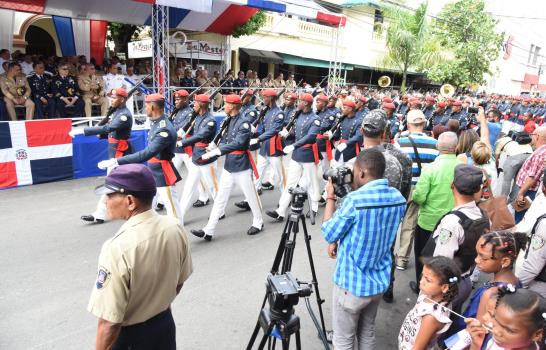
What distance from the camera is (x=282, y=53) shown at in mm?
20438

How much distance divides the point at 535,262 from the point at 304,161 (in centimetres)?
397

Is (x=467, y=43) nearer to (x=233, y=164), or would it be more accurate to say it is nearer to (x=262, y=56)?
(x=262, y=56)

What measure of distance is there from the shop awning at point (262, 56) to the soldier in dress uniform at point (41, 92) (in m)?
11.2

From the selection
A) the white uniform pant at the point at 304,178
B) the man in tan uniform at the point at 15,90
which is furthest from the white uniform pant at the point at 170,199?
the man in tan uniform at the point at 15,90

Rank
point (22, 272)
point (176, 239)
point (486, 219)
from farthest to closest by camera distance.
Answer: point (22, 272), point (486, 219), point (176, 239)

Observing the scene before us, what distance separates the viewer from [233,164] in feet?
17.9

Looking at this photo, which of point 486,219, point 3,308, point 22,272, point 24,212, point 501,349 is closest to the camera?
point 501,349

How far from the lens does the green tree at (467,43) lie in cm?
2152

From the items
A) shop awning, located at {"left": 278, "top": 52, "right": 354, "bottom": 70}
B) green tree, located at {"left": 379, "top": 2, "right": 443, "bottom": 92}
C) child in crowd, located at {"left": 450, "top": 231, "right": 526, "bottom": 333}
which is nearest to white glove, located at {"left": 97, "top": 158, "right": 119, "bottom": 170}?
child in crowd, located at {"left": 450, "top": 231, "right": 526, "bottom": 333}

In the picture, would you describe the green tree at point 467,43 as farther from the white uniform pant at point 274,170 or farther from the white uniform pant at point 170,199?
the white uniform pant at point 170,199

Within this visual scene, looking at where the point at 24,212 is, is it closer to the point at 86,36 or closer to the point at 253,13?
the point at 86,36

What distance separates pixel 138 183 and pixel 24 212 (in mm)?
5059

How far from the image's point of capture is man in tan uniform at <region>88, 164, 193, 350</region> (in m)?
1.87

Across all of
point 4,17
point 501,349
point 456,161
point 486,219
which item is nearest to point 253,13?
point 4,17
